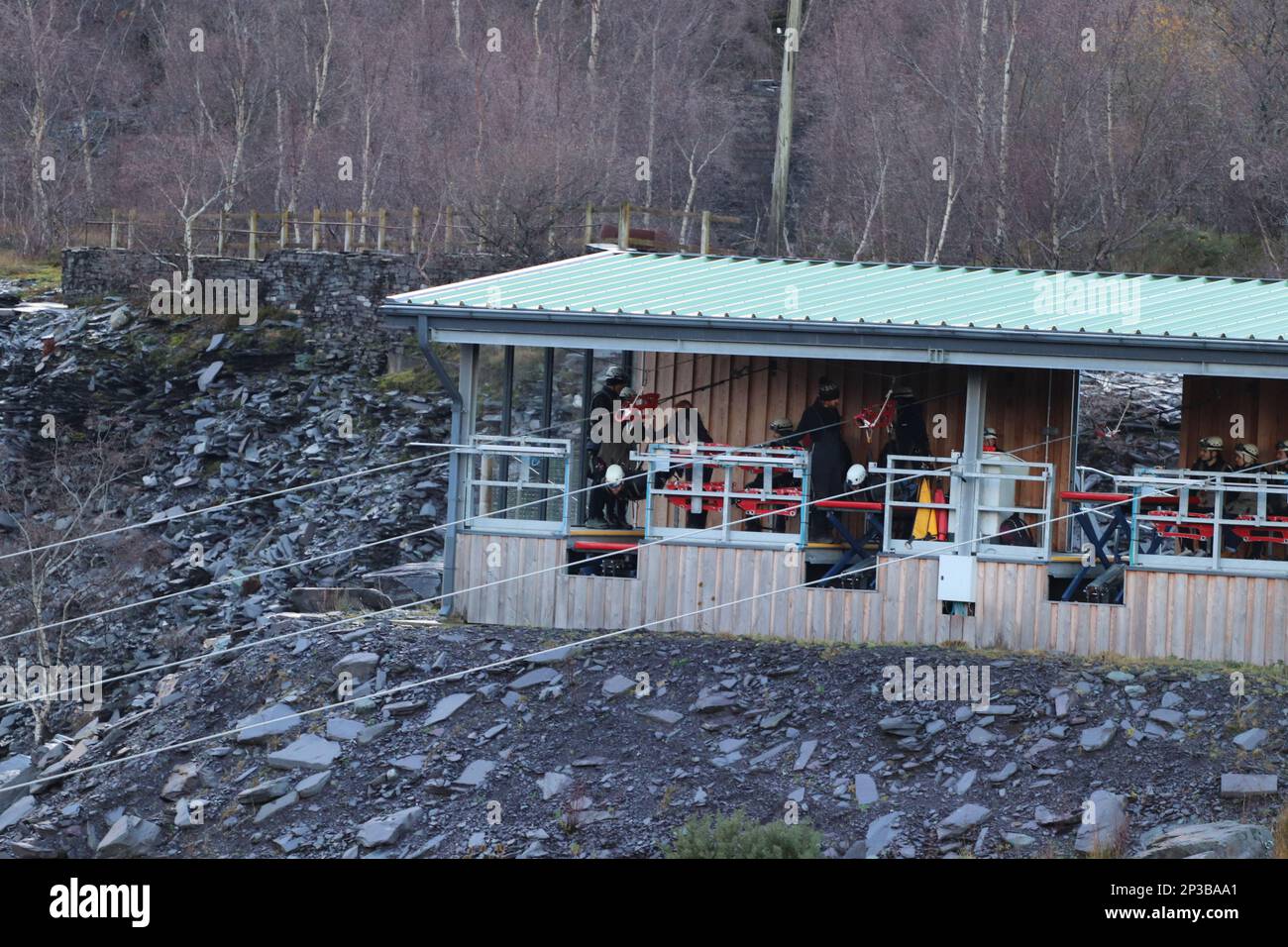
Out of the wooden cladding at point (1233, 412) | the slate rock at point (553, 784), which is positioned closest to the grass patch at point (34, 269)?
the wooden cladding at point (1233, 412)

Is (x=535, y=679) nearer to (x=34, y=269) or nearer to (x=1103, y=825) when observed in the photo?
(x=1103, y=825)

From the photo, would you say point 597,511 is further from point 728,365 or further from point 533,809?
point 533,809

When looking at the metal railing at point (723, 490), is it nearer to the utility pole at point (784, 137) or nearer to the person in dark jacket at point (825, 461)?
the person in dark jacket at point (825, 461)

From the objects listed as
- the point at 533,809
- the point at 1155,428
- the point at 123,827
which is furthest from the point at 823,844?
the point at 1155,428

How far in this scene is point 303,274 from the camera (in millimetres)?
41250

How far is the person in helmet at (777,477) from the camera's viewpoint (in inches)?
751

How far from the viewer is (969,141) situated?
1651 inches

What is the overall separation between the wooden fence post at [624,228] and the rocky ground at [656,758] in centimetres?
2190

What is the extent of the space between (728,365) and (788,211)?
3050 centimetres

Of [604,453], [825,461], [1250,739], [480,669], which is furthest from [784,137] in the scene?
[1250,739]

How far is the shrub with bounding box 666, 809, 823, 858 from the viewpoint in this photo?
13.4m

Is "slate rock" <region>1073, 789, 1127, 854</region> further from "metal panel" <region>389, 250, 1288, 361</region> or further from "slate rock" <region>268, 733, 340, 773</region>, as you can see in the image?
"slate rock" <region>268, 733, 340, 773</region>

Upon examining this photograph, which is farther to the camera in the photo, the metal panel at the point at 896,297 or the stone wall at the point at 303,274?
the stone wall at the point at 303,274

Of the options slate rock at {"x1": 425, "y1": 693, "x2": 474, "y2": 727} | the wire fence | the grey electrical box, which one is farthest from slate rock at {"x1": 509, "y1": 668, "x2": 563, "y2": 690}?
the wire fence
